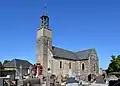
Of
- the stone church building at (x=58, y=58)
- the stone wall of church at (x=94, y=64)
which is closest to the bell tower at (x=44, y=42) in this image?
the stone church building at (x=58, y=58)

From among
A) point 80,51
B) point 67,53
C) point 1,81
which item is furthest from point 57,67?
point 1,81

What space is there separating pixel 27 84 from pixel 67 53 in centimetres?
3984

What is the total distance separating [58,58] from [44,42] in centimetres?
523

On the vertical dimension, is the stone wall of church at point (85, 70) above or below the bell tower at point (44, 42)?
below

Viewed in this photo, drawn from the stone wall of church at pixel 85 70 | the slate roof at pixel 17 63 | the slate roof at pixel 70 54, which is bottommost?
the stone wall of church at pixel 85 70

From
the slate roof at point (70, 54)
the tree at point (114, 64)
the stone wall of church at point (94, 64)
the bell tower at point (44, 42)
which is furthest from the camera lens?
the stone wall of church at point (94, 64)

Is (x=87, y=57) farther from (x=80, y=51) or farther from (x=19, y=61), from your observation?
(x=19, y=61)

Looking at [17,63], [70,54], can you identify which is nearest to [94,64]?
[70,54]

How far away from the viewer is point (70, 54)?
191 ft

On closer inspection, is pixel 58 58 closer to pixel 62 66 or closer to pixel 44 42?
pixel 62 66

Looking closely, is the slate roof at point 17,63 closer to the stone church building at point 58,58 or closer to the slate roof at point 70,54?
the stone church building at point 58,58

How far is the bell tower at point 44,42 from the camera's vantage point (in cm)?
5044

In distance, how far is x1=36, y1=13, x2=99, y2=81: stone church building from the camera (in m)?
50.6

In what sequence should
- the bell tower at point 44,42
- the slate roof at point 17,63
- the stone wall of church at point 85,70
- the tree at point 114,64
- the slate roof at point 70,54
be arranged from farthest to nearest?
the slate roof at point 17,63 < the stone wall of church at point 85,70 < the slate roof at point 70,54 < the bell tower at point 44,42 < the tree at point 114,64
